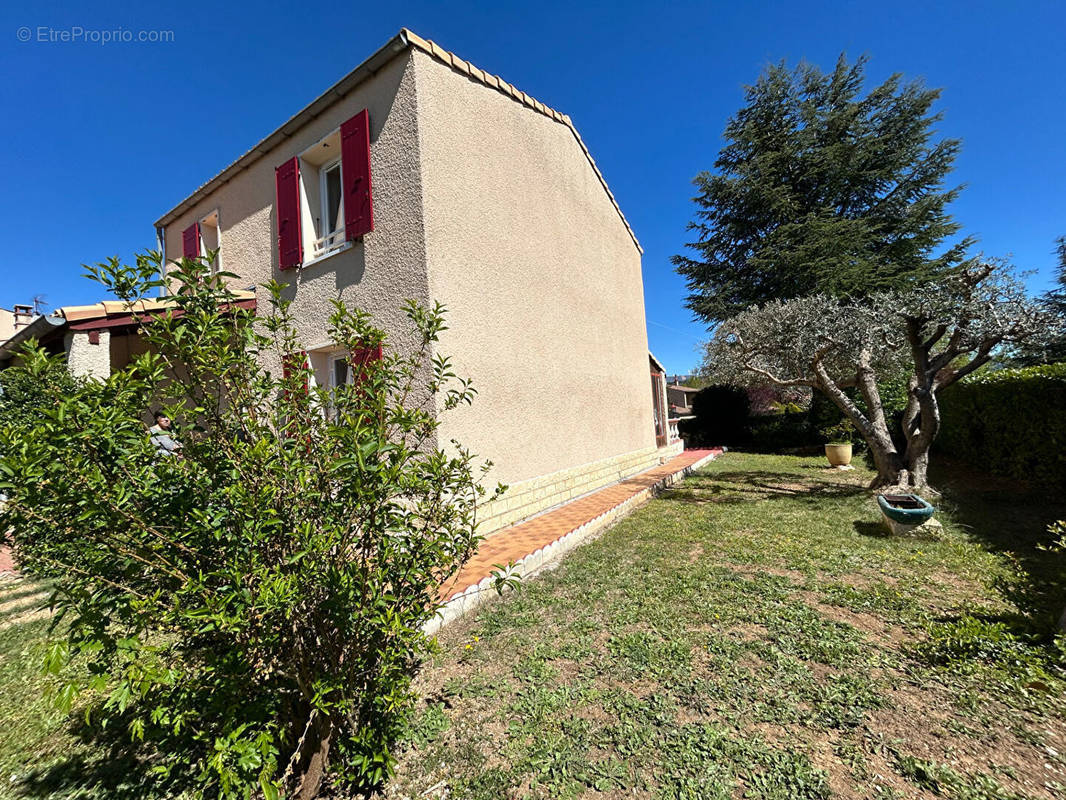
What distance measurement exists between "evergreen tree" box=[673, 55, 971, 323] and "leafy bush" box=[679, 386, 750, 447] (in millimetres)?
4321

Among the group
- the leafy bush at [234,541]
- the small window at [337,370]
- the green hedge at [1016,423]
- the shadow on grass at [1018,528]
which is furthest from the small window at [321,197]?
the green hedge at [1016,423]

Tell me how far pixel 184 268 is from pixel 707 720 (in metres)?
4.10

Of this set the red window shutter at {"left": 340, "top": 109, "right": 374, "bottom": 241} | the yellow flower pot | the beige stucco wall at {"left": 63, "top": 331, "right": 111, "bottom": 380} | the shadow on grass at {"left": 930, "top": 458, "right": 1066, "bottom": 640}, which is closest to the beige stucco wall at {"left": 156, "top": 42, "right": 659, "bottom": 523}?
the red window shutter at {"left": 340, "top": 109, "right": 374, "bottom": 241}

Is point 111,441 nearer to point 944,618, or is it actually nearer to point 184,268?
point 184,268

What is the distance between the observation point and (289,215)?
308 inches

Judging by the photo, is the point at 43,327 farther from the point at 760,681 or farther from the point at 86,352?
the point at 760,681

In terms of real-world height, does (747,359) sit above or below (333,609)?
above

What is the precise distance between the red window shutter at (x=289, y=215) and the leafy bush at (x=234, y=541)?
6399 millimetres

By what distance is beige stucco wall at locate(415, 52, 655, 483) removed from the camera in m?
6.55

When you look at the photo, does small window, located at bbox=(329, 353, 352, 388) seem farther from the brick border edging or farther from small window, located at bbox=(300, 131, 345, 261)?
the brick border edging

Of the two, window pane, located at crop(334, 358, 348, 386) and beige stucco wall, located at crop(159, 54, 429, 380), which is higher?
beige stucco wall, located at crop(159, 54, 429, 380)

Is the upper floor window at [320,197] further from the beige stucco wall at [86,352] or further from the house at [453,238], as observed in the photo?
the beige stucco wall at [86,352]

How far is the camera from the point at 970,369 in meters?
7.46

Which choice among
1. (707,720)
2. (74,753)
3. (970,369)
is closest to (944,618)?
(707,720)
